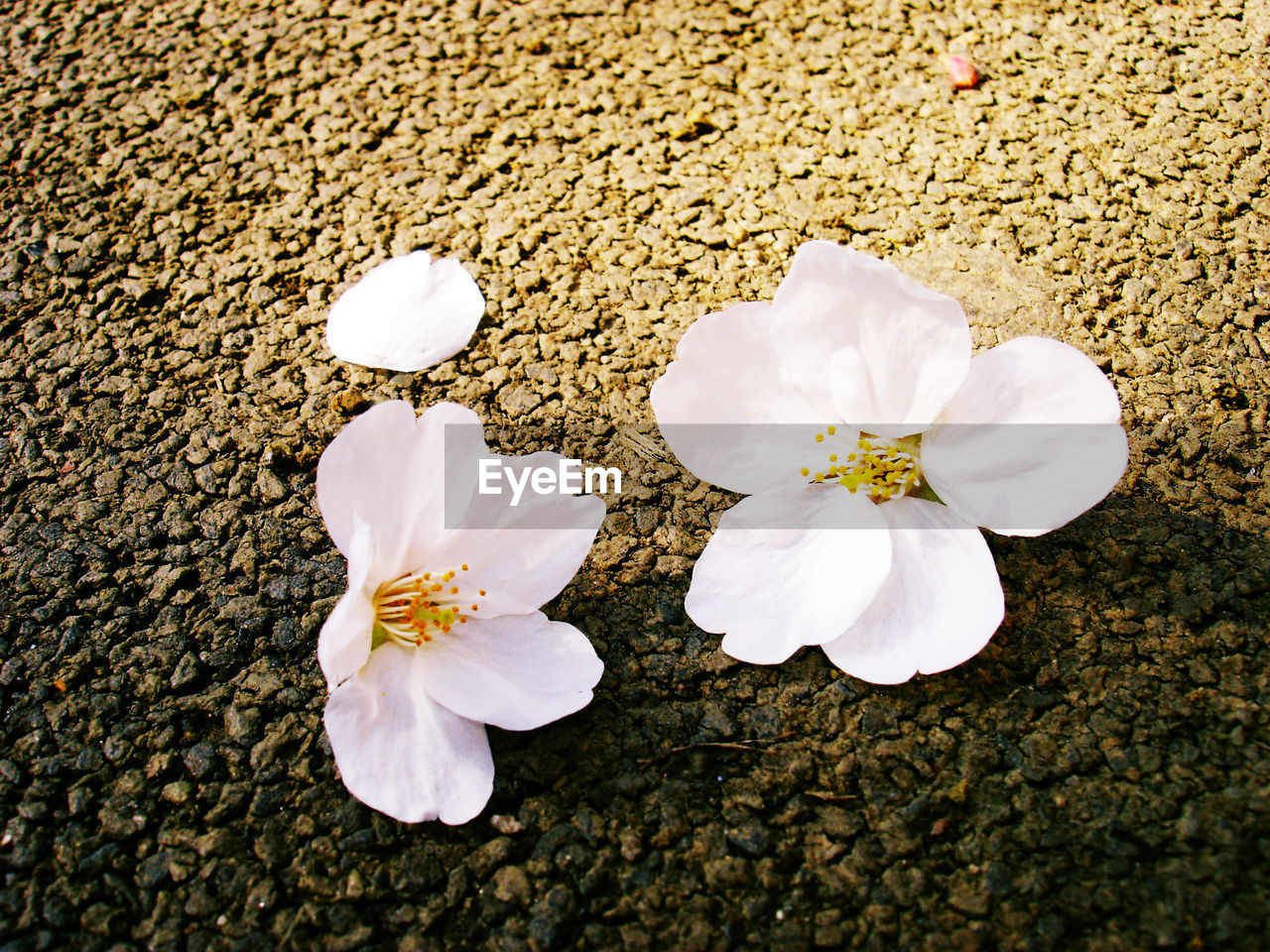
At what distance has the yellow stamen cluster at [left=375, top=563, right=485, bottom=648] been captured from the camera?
3.84ft

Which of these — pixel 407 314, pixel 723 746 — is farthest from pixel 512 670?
pixel 407 314

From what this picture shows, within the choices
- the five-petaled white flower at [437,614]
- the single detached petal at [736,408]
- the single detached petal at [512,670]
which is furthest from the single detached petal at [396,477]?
the single detached petal at [736,408]

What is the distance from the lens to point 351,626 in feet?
3.48

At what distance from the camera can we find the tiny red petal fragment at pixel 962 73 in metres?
1.83

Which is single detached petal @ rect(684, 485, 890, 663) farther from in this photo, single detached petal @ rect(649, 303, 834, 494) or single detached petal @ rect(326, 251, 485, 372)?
single detached petal @ rect(326, 251, 485, 372)

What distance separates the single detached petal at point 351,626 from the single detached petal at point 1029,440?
26.7 inches

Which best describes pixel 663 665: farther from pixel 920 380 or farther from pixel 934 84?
pixel 934 84

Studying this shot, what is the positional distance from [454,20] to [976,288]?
1.20 meters

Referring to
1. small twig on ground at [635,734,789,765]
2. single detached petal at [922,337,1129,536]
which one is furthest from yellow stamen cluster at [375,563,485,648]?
single detached petal at [922,337,1129,536]

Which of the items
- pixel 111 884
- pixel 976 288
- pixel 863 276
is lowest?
pixel 111 884

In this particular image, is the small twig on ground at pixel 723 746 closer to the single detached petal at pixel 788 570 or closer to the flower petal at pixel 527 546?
the single detached petal at pixel 788 570

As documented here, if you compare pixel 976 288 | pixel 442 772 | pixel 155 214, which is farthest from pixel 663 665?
pixel 155 214

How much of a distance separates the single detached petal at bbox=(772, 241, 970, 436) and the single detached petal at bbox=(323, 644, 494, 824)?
0.60 m

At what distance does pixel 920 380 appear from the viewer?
1.20m
